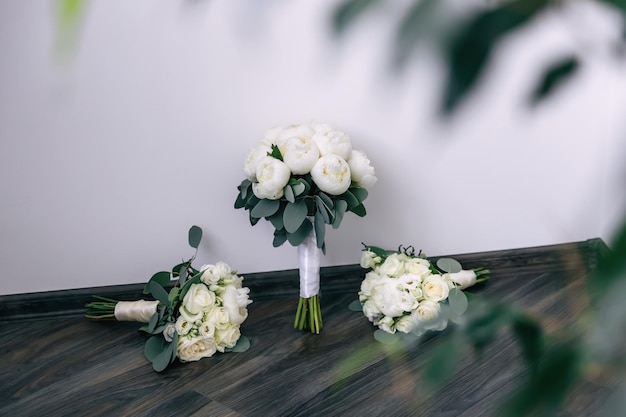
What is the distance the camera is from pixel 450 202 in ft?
7.76

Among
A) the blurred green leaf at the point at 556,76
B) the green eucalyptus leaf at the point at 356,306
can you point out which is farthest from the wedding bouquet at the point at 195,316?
the blurred green leaf at the point at 556,76

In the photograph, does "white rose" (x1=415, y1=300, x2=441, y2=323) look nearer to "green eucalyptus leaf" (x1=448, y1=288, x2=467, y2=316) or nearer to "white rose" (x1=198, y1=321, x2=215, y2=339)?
"green eucalyptus leaf" (x1=448, y1=288, x2=467, y2=316)

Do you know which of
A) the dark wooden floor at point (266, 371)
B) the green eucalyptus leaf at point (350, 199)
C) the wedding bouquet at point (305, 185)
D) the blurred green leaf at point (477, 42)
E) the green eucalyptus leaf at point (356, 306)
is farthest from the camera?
the green eucalyptus leaf at point (356, 306)

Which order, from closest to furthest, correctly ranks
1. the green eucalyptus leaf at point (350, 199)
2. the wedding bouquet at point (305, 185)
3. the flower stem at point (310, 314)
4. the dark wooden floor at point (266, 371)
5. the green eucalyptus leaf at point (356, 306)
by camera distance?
the dark wooden floor at point (266, 371) < the wedding bouquet at point (305, 185) < the green eucalyptus leaf at point (350, 199) < the flower stem at point (310, 314) < the green eucalyptus leaf at point (356, 306)

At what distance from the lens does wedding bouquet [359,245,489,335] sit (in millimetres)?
2031

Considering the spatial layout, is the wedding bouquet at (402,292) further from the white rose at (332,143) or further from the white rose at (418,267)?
the white rose at (332,143)

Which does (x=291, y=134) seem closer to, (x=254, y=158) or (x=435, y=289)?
(x=254, y=158)

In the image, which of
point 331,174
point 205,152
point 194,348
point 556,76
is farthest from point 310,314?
point 556,76

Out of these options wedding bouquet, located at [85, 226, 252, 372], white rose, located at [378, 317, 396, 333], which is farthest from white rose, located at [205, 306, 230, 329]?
white rose, located at [378, 317, 396, 333]

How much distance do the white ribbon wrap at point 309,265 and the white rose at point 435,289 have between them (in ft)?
1.02

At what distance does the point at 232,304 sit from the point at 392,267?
0.47 meters

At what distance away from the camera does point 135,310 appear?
2.13m

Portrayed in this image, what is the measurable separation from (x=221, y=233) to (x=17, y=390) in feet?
2.36

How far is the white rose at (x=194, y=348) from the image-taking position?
1.95 m
